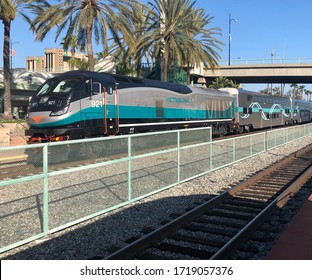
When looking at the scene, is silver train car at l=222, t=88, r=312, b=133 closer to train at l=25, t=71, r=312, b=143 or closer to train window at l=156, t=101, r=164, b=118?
train at l=25, t=71, r=312, b=143

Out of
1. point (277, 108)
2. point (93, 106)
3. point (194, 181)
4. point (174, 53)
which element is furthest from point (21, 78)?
point (194, 181)

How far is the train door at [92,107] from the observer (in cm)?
1491

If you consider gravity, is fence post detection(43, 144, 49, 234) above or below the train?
below

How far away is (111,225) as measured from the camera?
695 cm

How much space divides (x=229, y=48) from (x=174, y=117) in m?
57.1

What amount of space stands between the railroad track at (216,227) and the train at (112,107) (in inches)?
282

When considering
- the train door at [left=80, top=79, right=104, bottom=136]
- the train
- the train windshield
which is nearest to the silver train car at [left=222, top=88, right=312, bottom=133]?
the train

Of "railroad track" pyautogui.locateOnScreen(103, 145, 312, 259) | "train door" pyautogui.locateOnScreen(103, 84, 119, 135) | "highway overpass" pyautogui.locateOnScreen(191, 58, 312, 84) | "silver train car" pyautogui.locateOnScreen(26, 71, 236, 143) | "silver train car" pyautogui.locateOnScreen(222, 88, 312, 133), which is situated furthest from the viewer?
"highway overpass" pyautogui.locateOnScreen(191, 58, 312, 84)

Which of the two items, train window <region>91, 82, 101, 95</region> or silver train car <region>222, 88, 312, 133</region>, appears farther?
silver train car <region>222, 88, 312, 133</region>

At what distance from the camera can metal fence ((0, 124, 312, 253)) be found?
6.35m

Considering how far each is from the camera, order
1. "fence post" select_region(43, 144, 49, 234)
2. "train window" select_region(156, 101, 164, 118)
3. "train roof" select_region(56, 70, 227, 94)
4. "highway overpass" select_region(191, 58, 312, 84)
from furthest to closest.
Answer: "highway overpass" select_region(191, 58, 312, 84) < "train window" select_region(156, 101, 164, 118) < "train roof" select_region(56, 70, 227, 94) < "fence post" select_region(43, 144, 49, 234)

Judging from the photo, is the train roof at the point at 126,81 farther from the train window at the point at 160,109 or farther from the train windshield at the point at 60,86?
the train window at the point at 160,109

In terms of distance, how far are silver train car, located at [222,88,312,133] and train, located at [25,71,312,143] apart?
350 cm

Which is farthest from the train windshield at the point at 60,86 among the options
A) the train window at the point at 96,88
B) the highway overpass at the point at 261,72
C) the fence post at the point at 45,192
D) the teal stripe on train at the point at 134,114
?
the highway overpass at the point at 261,72
